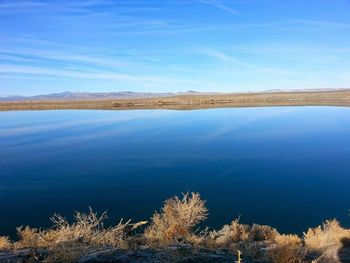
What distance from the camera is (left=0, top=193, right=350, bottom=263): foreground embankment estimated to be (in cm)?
654

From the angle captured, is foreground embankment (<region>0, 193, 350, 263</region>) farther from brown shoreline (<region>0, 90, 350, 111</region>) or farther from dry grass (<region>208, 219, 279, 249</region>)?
brown shoreline (<region>0, 90, 350, 111</region>)

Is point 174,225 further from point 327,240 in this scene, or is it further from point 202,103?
point 202,103

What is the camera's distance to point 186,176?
17.9 m

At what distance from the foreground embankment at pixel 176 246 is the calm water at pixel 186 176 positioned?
262cm

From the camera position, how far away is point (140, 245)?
25.8 ft

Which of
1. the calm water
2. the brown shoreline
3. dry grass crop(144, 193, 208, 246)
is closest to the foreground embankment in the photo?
dry grass crop(144, 193, 208, 246)

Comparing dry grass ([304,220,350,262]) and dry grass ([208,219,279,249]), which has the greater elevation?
dry grass ([304,220,350,262])

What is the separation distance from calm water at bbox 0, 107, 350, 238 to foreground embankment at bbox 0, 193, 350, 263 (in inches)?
103

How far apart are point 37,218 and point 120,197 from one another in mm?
3040

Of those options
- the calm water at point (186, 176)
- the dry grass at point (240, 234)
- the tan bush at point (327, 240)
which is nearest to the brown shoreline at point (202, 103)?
the calm water at point (186, 176)

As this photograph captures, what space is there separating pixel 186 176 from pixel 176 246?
407 inches

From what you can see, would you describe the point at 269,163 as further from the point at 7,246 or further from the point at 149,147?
the point at 7,246

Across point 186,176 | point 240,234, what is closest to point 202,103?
point 186,176

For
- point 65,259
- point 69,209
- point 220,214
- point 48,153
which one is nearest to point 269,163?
point 220,214
